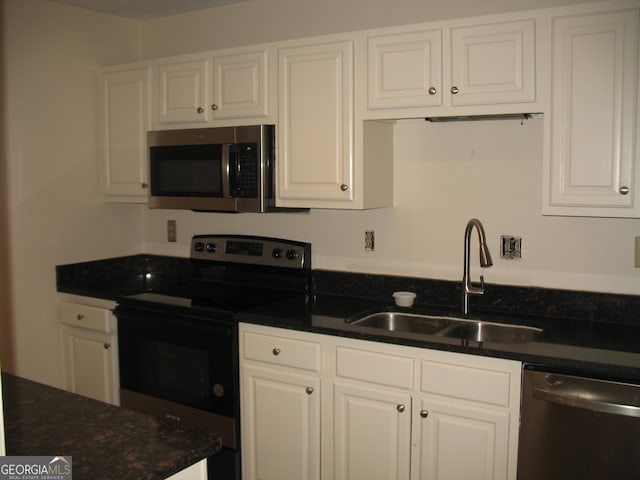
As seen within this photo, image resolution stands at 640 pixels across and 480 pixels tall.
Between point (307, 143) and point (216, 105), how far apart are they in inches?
21.8

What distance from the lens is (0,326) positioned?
9.92 ft

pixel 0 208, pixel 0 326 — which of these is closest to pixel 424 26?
pixel 0 208

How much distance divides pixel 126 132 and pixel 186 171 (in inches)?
20.6

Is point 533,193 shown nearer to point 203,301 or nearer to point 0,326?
point 203,301

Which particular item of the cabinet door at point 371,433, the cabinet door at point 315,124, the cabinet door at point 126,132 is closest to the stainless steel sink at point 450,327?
the cabinet door at point 371,433

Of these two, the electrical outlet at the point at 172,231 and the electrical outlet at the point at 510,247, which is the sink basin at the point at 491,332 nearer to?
the electrical outlet at the point at 510,247

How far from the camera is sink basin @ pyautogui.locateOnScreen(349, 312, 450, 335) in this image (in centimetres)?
267

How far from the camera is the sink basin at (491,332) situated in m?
2.49

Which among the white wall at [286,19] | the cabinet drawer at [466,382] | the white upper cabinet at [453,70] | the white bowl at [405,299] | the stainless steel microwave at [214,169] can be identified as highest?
the white wall at [286,19]

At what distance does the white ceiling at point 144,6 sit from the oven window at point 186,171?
80 centimetres

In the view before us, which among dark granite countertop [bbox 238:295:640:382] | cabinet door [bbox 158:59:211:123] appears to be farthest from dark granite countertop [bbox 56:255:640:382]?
cabinet door [bbox 158:59:211:123]

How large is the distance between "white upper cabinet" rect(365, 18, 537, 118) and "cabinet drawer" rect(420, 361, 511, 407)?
97 centimetres

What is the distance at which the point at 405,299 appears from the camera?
9.07 feet

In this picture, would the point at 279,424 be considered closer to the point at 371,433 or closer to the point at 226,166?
the point at 371,433
